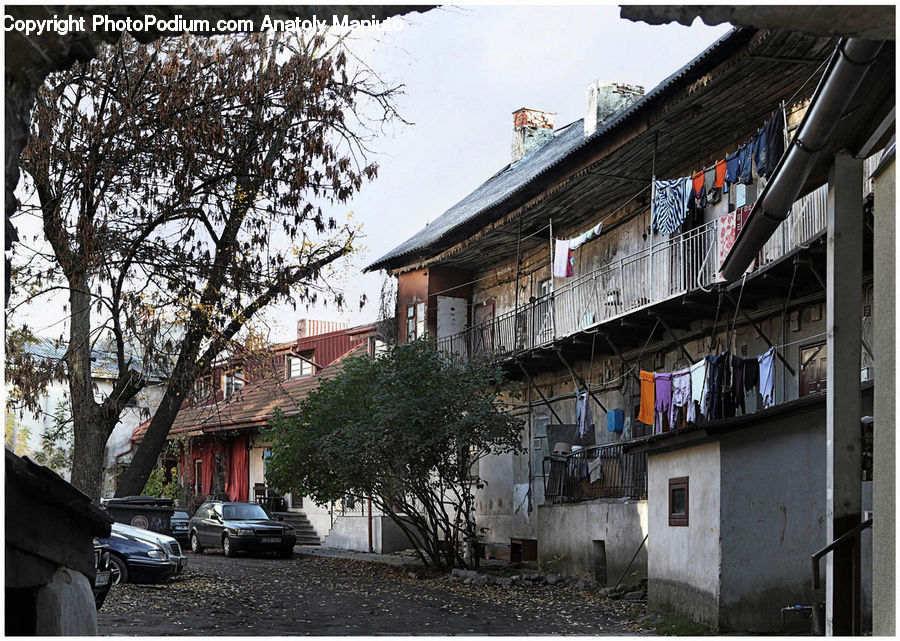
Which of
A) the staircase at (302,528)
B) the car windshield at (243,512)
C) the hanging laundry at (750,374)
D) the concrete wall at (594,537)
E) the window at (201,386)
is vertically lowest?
the staircase at (302,528)

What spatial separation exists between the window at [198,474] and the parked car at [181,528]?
11.3 meters

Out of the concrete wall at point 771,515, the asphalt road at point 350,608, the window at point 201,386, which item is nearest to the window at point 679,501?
the concrete wall at point 771,515

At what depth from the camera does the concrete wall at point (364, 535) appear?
28.8m

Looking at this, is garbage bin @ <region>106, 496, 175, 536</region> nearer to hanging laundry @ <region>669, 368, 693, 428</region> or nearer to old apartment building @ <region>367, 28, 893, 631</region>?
old apartment building @ <region>367, 28, 893, 631</region>

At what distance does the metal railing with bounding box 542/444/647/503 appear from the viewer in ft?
60.2

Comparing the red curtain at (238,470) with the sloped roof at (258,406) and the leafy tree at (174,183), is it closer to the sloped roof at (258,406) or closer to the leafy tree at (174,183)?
the sloped roof at (258,406)

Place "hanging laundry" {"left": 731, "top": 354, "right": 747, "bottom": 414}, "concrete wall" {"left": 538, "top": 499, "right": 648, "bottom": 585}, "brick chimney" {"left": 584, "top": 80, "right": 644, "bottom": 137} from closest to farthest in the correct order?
"hanging laundry" {"left": 731, "top": 354, "right": 747, "bottom": 414} → "concrete wall" {"left": 538, "top": 499, "right": 648, "bottom": 585} → "brick chimney" {"left": 584, "top": 80, "right": 644, "bottom": 137}

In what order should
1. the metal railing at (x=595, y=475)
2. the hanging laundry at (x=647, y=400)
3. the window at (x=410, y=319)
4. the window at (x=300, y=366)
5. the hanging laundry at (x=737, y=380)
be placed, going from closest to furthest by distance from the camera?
1. the hanging laundry at (x=737, y=380)
2. the metal railing at (x=595, y=475)
3. the hanging laundry at (x=647, y=400)
4. the window at (x=410, y=319)
5. the window at (x=300, y=366)

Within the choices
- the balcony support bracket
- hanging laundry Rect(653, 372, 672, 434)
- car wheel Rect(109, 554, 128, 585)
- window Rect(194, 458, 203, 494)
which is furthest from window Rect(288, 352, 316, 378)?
car wheel Rect(109, 554, 128, 585)

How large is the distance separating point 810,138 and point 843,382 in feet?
5.96

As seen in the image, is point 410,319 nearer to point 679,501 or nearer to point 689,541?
point 679,501

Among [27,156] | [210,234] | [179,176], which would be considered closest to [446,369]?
[210,234]

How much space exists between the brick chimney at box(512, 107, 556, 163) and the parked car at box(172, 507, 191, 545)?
Result: 15.4 m

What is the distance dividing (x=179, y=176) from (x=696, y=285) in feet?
29.5
